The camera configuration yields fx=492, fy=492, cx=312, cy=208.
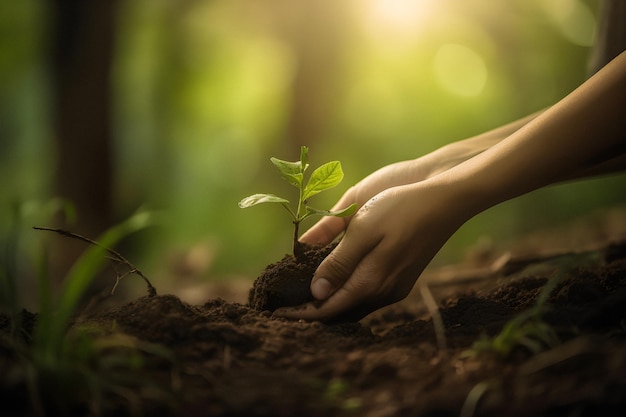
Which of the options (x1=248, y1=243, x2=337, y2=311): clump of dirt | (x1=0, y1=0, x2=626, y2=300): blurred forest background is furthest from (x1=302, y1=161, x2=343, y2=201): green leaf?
(x1=0, y1=0, x2=626, y2=300): blurred forest background

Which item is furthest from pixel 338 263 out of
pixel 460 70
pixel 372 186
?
pixel 460 70

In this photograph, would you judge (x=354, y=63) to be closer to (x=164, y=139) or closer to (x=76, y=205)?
(x=76, y=205)

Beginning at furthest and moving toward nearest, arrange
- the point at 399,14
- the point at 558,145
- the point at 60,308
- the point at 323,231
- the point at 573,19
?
the point at 399,14
the point at 573,19
the point at 323,231
the point at 558,145
the point at 60,308

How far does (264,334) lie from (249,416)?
422mm

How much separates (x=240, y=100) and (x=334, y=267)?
12605mm

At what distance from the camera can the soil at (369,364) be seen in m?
1.05

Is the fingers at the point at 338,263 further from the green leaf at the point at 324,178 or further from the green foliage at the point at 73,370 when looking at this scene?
the green foliage at the point at 73,370

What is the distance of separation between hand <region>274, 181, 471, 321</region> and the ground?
5.3 inches

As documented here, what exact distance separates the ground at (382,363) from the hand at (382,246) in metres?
0.13

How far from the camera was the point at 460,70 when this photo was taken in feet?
40.4

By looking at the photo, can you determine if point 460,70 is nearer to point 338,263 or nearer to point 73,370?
point 338,263

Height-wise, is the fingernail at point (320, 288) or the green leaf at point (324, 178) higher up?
the green leaf at point (324, 178)

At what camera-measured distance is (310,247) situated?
1.96 metres

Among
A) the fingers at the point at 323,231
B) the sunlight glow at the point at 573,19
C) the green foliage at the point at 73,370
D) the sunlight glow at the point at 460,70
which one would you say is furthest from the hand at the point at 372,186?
the sunlight glow at the point at 460,70
